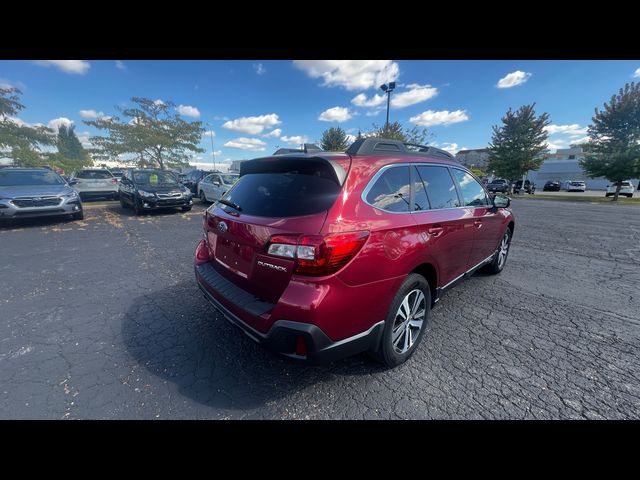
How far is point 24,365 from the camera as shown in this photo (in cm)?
224

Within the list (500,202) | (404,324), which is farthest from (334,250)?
(500,202)

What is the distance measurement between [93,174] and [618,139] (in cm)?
3905

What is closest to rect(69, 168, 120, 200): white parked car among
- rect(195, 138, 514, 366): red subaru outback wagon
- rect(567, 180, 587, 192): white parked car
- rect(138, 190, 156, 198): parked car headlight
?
rect(138, 190, 156, 198): parked car headlight

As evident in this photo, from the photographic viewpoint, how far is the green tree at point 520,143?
1104 inches

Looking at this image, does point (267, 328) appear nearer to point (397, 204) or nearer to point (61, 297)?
point (397, 204)

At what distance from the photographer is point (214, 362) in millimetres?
2324

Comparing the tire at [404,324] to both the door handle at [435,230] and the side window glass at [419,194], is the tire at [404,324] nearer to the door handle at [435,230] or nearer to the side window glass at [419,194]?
the door handle at [435,230]

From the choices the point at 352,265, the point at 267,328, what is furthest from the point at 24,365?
the point at 352,265

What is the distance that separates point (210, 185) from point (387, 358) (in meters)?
13.1

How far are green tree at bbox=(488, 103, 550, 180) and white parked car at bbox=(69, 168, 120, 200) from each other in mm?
35385

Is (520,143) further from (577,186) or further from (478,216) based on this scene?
(478,216)
